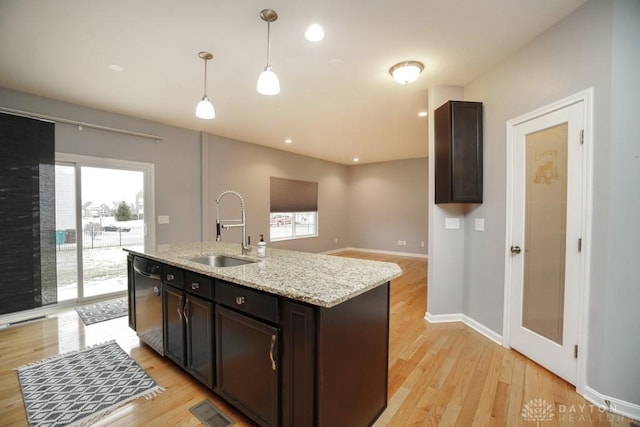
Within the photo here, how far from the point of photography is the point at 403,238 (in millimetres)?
7512

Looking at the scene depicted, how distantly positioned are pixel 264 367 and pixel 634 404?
2277 mm

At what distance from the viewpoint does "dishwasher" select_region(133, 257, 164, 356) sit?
223cm

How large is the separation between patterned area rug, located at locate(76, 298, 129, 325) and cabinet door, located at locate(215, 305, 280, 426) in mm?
2469

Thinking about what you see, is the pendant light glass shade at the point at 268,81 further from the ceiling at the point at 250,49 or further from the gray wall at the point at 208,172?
the gray wall at the point at 208,172

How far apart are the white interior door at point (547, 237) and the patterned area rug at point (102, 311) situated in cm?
442

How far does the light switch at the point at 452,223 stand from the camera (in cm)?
309

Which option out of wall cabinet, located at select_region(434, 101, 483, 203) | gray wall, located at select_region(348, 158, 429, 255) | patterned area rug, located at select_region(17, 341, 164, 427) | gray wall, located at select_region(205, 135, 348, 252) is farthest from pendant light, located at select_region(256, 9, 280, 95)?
gray wall, located at select_region(348, 158, 429, 255)

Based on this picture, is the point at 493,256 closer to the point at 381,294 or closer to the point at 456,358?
the point at 456,358

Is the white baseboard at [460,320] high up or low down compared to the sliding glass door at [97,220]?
down

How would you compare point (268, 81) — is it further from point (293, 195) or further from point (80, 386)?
point (293, 195)

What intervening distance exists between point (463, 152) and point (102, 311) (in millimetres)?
4754

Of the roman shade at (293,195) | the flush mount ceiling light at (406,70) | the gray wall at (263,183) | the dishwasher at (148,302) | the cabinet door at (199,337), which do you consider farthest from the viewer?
the roman shade at (293,195)

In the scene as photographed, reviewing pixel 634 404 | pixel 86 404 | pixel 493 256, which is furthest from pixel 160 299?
pixel 634 404

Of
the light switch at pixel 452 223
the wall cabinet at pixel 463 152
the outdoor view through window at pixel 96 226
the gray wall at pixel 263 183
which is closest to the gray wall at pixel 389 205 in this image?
the gray wall at pixel 263 183
